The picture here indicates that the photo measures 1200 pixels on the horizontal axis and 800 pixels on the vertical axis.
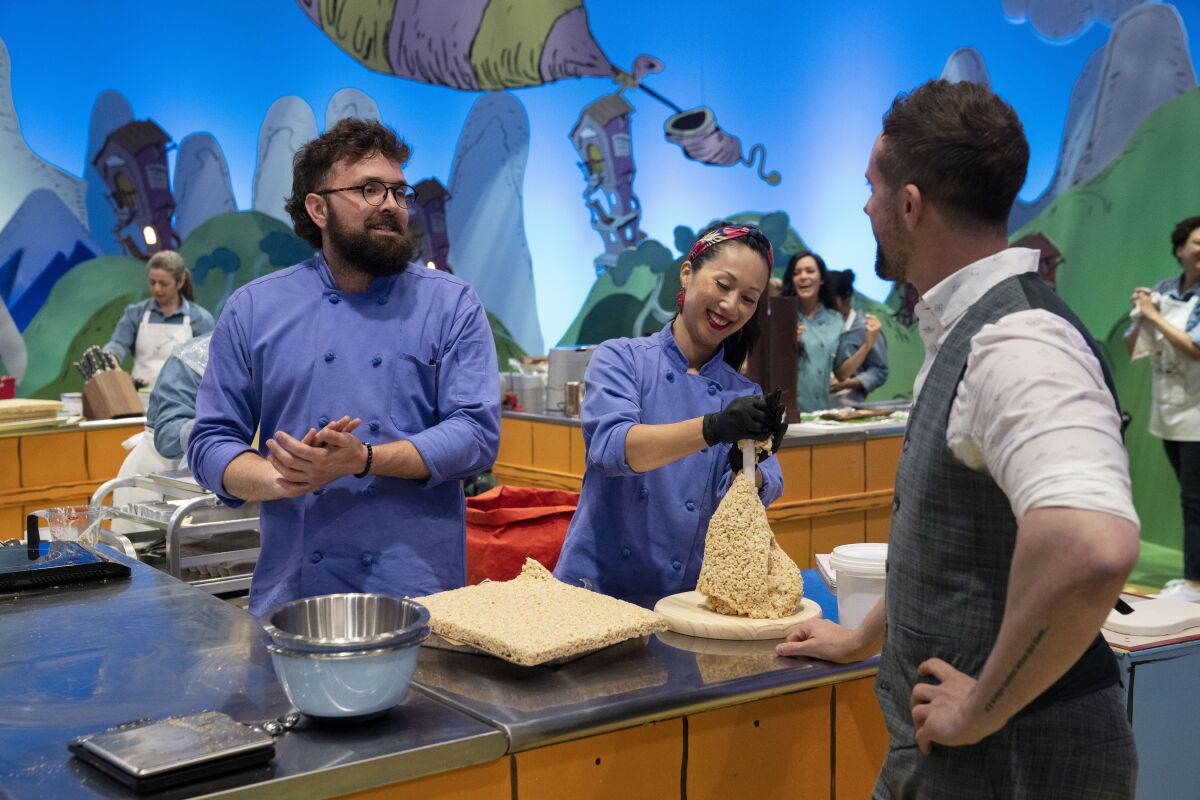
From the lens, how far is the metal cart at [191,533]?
3.48 metres

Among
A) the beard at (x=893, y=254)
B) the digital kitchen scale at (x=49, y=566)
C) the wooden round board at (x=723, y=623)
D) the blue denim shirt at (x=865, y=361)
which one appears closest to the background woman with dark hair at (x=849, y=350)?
the blue denim shirt at (x=865, y=361)

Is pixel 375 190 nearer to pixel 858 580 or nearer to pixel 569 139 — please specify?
pixel 858 580

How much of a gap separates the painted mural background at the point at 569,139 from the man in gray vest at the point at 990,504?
708 centimetres

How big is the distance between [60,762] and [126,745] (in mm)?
113

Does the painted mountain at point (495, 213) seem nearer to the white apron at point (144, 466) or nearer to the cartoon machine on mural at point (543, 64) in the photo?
the cartoon machine on mural at point (543, 64)

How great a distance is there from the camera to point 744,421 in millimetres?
2211

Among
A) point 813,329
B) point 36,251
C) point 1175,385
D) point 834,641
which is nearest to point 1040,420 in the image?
point 834,641

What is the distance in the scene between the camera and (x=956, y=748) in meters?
1.42

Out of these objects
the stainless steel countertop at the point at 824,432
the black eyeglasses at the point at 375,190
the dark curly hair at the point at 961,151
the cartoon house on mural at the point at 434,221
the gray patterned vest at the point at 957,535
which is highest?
the cartoon house on mural at the point at 434,221

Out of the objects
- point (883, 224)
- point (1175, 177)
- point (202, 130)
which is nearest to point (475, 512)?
point (883, 224)

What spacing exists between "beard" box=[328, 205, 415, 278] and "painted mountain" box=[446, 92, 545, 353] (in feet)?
20.5

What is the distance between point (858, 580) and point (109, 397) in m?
5.05

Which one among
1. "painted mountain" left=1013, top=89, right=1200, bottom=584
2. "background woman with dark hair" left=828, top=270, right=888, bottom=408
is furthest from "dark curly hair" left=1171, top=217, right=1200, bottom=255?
"painted mountain" left=1013, top=89, right=1200, bottom=584

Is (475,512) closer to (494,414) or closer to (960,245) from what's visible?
(494,414)
